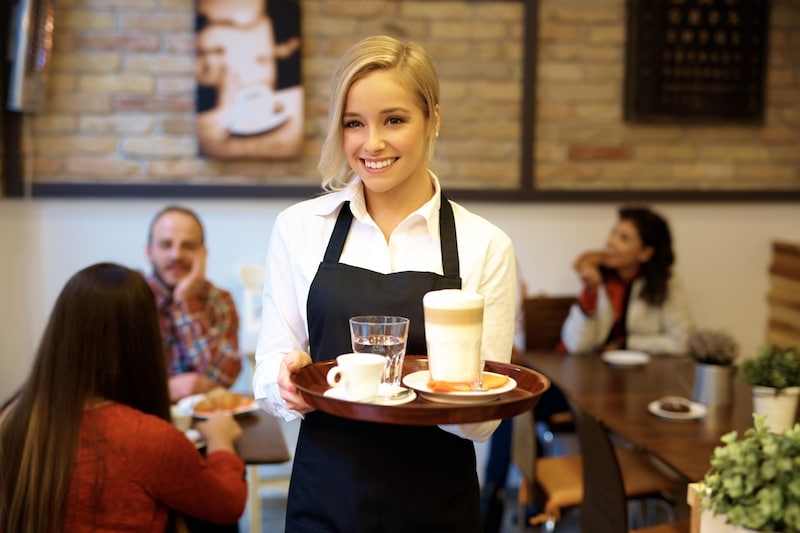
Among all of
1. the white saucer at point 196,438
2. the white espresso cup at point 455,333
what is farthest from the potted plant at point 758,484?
the white saucer at point 196,438

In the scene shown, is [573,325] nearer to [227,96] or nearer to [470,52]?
[470,52]

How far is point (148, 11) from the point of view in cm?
395

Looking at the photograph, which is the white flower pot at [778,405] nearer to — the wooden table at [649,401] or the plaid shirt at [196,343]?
the wooden table at [649,401]

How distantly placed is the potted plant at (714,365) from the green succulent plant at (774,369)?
31 centimetres

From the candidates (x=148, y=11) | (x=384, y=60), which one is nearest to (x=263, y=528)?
(x=148, y=11)

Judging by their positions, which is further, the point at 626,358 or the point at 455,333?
the point at 626,358

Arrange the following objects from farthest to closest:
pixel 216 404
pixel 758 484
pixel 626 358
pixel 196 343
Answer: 1. pixel 626 358
2. pixel 196 343
3. pixel 216 404
4. pixel 758 484

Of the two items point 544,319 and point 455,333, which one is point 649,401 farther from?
point 455,333

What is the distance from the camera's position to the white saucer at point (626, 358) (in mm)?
3516

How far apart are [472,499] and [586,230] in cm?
287

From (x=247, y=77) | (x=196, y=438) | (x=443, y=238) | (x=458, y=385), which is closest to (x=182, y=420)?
(x=196, y=438)

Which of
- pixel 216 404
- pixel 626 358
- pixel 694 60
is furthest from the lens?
pixel 694 60

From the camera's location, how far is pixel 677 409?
2.84m

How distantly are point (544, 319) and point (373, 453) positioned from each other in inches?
101
